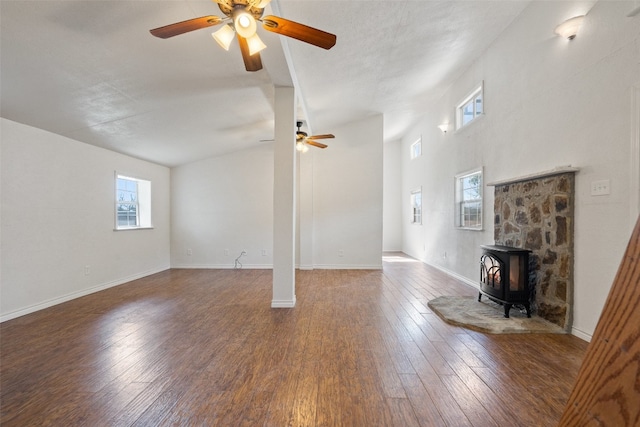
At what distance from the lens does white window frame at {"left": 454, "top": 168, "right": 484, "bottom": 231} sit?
441 cm

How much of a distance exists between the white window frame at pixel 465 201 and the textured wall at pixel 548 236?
0.87 meters

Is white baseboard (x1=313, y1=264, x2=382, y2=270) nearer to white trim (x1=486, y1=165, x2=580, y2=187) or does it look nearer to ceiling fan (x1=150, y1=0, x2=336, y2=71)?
white trim (x1=486, y1=165, x2=580, y2=187)

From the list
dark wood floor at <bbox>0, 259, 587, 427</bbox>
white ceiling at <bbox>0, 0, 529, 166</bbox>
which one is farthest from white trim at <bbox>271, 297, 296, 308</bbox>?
white ceiling at <bbox>0, 0, 529, 166</bbox>

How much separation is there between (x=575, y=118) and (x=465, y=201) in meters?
2.42

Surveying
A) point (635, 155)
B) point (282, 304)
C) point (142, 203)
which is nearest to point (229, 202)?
point (142, 203)

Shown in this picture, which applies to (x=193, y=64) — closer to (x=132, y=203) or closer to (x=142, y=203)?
(x=132, y=203)

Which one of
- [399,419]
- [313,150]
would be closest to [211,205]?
[313,150]

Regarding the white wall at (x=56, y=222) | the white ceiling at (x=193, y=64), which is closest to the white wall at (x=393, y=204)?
the white ceiling at (x=193, y=64)

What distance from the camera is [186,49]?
2.64 meters

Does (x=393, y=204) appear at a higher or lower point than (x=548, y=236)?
higher

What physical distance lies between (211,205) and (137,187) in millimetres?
1420

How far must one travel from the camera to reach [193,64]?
2.87m

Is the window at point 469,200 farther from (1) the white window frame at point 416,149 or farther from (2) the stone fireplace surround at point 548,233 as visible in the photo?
(1) the white window frame at point 416,149

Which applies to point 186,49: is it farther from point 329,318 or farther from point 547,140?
point 547,140
